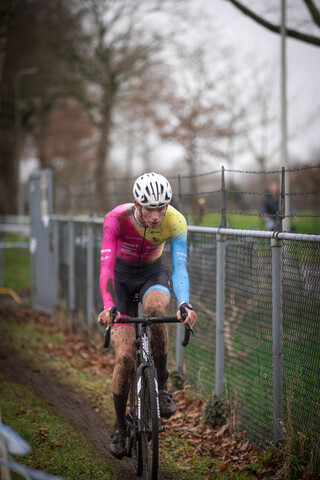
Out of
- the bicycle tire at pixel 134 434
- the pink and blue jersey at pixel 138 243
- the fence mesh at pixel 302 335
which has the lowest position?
the bicycle tire at pixel 134 434

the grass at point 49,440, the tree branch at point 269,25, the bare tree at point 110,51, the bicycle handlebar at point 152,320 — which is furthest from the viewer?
the bare tree at point 110,51

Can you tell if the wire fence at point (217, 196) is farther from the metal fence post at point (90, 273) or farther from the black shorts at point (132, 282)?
the black shorts at point (132, 282)

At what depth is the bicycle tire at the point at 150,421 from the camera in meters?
4.20

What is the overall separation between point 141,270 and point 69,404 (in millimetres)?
2700

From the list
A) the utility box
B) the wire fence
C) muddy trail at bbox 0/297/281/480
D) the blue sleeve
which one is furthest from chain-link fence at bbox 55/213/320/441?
the utility box

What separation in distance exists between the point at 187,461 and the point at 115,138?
39276 millimetres

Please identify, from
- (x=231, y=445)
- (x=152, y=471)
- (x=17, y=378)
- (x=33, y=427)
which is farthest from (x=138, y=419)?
(x=17, y=378)

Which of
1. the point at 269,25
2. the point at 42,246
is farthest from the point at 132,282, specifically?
the point at 269,25

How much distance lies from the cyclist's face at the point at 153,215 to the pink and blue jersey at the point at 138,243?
256 millimetres

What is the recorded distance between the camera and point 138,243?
16.5 ft

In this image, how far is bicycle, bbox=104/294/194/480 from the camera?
4238 millimetres

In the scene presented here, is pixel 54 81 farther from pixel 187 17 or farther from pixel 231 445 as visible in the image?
pixel 231 445

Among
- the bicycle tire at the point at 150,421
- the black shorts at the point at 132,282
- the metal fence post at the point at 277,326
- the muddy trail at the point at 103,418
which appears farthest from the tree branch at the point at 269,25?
the bicycle tire at the point at 150,421

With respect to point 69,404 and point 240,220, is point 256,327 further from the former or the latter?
point 240,220
